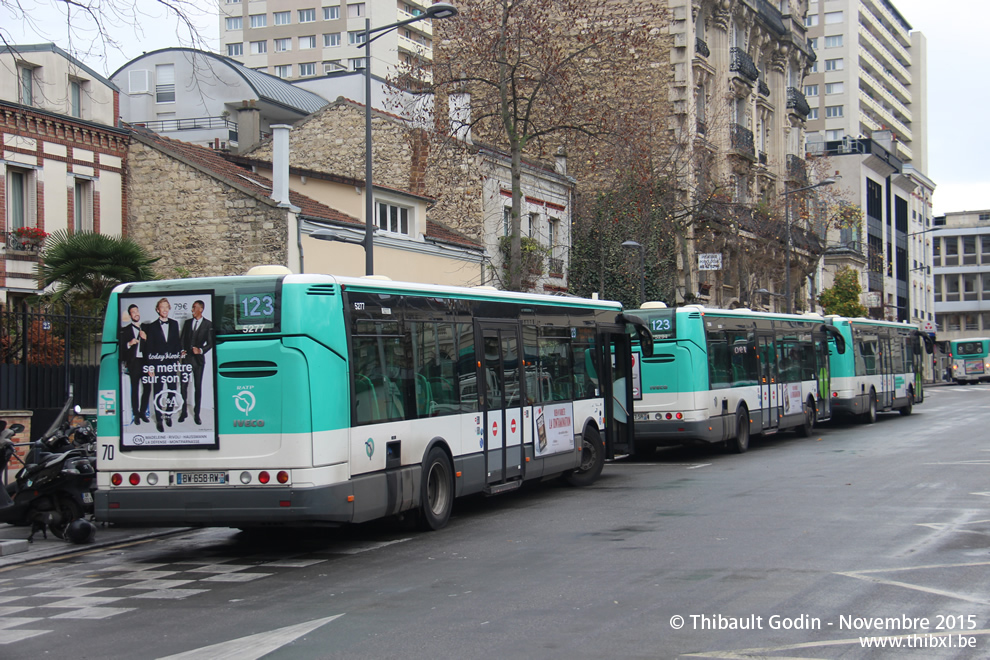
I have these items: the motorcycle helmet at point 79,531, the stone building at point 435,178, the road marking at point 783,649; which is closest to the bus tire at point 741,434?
the stone building at point 435,178

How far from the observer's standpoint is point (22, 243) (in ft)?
75.4

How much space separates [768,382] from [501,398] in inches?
501

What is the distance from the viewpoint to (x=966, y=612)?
7.50m

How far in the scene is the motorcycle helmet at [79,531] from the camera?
1225 centimetres

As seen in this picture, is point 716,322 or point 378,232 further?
point 378,232

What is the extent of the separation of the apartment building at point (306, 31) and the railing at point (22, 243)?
208 ft

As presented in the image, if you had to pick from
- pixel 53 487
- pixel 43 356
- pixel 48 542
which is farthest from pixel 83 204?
pixel 48 542

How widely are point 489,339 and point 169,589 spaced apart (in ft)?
19.3

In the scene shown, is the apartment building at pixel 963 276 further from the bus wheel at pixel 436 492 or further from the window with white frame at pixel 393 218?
the bus wheel at pixel 436 492

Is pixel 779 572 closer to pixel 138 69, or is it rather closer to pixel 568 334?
pixel 568 334

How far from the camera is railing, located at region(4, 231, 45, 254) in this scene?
22.8m

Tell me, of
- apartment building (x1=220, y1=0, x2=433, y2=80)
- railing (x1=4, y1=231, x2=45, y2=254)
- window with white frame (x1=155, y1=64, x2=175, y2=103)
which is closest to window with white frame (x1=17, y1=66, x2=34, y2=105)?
railing (x1=4, y1=231, x2=45, y2=254)

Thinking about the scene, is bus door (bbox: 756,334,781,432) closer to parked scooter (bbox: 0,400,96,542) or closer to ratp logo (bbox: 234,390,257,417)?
parked scooter (bbox: 0,400,96,542)

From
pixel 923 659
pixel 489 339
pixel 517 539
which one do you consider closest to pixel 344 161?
pixel 489 339
